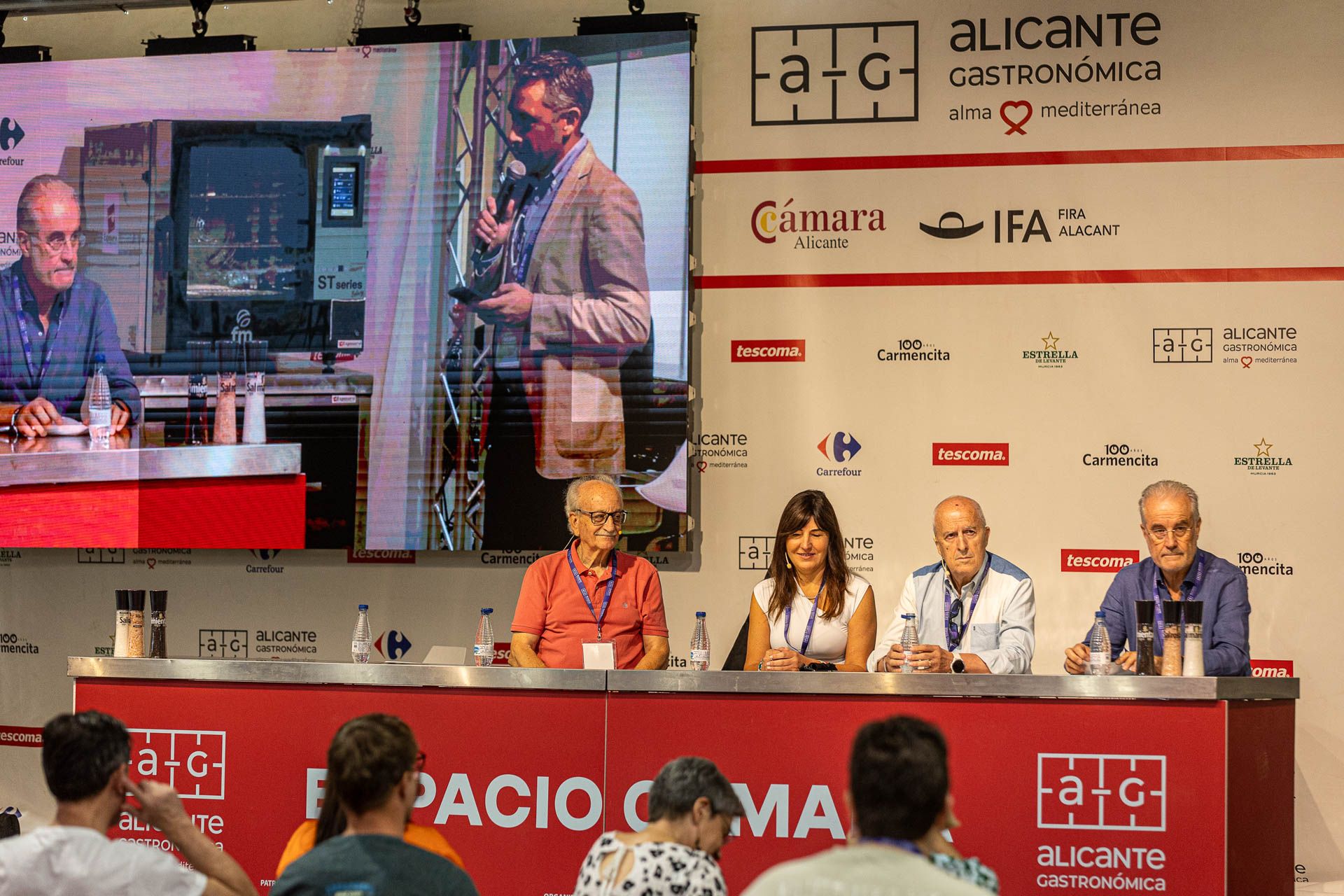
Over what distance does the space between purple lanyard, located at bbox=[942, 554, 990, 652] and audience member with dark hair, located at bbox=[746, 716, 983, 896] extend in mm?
2333

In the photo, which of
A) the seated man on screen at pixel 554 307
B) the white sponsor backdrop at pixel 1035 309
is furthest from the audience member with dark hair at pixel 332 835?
the white sponsor backdrop at pixel 1035 309

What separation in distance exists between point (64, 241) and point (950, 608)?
4104mm

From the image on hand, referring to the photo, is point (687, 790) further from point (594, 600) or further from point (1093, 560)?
point (1093, 560)

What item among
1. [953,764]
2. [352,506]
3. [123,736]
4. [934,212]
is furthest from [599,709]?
[934,212]

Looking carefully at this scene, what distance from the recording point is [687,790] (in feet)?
8.11

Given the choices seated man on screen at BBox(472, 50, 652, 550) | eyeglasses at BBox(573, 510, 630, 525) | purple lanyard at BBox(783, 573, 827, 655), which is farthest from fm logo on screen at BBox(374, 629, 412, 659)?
purple lanyard at BBox(783, 573, 827, 655)

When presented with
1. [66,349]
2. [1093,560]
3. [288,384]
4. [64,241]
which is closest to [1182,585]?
[1093,560]

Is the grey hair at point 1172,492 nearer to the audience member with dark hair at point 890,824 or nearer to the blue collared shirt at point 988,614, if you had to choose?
the blue collared shirt at point 988,614

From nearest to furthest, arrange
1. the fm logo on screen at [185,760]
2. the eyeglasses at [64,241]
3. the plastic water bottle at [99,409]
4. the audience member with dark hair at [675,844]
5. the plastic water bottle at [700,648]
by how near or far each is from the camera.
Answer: the audience member with dark hair at [675,844]
the fm logo on screen at [185,760]
the plastic water bottle at [700,648]
the plastic water bottle at [99,409]
the eyeglasses at [64,241]

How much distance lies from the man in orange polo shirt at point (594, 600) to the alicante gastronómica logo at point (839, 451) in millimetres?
1254

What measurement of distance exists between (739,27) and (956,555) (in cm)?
256

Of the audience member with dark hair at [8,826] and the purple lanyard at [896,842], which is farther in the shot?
the audience member with dark hair at [8,826]

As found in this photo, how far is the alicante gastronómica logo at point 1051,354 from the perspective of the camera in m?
5.35

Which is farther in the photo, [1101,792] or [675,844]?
[1101,792]
